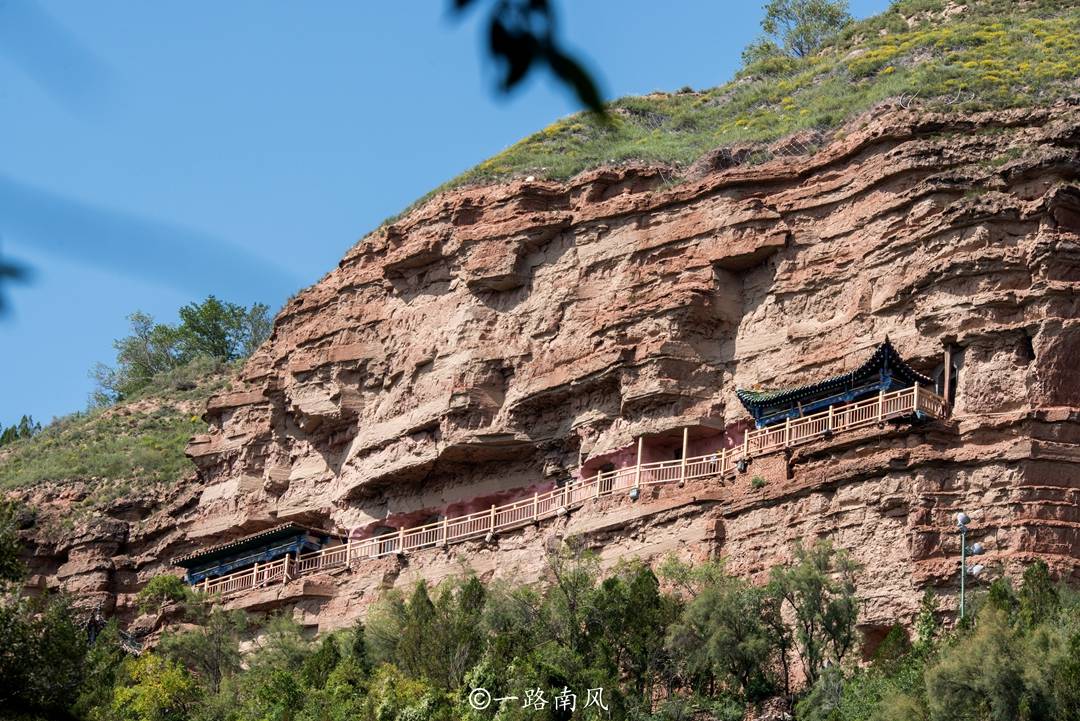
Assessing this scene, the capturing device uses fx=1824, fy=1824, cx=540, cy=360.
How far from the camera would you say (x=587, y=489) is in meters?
42.2

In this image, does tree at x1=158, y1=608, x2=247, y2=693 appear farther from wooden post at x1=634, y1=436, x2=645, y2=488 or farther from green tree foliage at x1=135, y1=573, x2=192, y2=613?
wooden post at x1=634, y1=436, x2=645, y2=488

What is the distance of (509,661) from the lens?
3528 centimetres

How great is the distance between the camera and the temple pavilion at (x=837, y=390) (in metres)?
37.2

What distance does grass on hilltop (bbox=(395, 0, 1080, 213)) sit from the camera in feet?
147

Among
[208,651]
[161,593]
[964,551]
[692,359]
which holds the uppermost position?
[692,359]

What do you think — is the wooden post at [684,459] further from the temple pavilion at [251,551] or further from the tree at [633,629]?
the temple pavilion at [251,551]

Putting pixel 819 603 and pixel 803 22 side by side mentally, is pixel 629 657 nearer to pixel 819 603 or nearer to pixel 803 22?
pixel 819 603

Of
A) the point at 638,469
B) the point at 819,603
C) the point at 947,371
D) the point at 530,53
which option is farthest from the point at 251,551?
the point at 530,53

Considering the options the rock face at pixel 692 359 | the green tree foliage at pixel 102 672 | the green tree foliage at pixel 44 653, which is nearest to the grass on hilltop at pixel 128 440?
the rock face at pixel 692 359

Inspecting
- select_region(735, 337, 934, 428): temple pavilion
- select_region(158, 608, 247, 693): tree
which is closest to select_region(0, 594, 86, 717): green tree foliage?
select_region(158, 608, 247, 693): tree

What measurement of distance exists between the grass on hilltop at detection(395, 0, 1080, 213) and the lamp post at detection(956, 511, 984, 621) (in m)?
12.1

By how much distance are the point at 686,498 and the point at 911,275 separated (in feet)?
22.3

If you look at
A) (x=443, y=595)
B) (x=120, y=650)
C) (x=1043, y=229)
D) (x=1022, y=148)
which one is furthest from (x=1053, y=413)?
(x=120, y=650)

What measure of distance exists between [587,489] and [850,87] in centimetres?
1634
